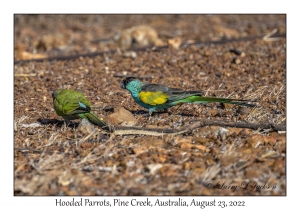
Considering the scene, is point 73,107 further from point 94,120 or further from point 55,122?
point 55,122

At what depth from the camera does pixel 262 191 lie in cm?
412

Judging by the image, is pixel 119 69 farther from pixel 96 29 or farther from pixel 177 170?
pixel 96 29

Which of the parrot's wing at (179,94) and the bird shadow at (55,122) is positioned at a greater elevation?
the parrot's wing at (179,94)

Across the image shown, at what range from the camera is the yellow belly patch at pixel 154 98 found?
6211 millimetres

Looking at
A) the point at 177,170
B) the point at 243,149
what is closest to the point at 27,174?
the point at 177,170

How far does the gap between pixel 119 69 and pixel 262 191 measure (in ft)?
15.9

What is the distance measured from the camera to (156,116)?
20.8 feet

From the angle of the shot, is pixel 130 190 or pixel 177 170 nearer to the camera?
pixel 130 190

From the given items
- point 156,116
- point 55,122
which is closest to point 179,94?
point 156,116

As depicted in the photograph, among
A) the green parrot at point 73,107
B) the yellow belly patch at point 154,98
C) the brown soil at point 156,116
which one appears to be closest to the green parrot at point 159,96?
the yellow belly patch at point 154,98

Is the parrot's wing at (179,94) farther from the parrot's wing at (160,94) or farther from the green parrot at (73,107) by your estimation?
the green parrot at (73,107)

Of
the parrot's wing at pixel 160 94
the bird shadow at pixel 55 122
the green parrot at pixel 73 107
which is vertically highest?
the parrot's wing at pixel 160 94

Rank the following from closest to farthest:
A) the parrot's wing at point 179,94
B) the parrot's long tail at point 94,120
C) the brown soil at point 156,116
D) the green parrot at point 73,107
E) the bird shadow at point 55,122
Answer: the brown soil at point 156,116
the parrot's long tail at point 94,120
the green parrot at point 73,107
the bird shadow at point 55,122
the parrot's wing at point 179,94

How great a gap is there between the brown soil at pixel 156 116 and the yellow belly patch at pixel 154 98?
18 cm
